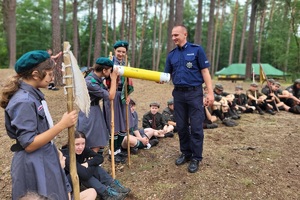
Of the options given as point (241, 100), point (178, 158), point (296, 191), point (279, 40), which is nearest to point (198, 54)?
point (178, 158)

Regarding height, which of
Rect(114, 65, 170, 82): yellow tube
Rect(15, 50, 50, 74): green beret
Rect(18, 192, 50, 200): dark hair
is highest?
Rect(15, 50, 50, 74): green beret

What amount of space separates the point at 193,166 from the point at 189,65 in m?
1.45

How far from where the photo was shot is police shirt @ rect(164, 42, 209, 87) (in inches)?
138

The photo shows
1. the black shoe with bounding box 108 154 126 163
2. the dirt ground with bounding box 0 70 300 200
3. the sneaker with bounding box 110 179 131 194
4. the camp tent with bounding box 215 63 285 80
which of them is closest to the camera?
the sneaker with bounding box 110 179 131 194

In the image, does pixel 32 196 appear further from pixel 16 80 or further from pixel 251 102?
pixel 251 102

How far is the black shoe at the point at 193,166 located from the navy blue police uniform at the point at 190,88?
53 millimetres

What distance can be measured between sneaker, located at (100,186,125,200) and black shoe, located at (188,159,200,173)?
1073 millimetres

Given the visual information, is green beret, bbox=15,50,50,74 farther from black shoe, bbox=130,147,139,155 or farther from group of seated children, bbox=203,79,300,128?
group of seated children, bbox=203,79,300,128

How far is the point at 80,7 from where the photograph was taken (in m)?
28.2

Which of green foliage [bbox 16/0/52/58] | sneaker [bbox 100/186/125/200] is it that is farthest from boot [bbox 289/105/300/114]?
green foliage [bbox 16/0/52/58]

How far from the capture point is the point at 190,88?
3551 mm

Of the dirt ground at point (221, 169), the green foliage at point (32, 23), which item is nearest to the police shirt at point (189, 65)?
the dirt ground at point (221, 169)

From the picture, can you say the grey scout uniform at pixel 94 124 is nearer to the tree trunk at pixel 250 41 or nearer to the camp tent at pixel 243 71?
the tree trunk at pixel 250 41

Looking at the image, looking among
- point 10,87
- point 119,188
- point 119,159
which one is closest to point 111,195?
point 119,188
